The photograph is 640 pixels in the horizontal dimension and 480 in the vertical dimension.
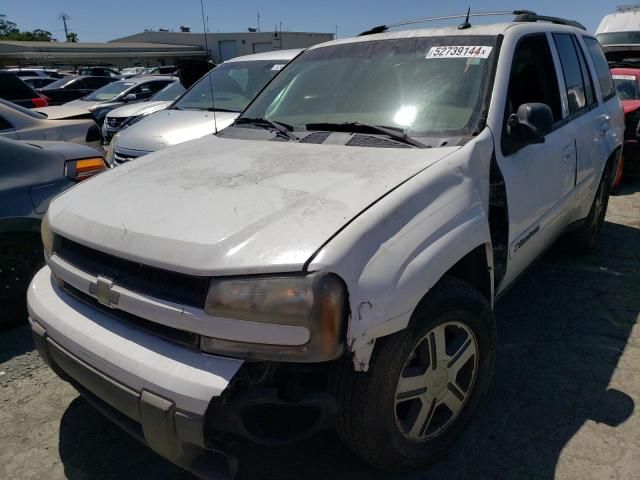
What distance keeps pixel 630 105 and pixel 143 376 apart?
736 cm

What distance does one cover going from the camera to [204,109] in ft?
21.7

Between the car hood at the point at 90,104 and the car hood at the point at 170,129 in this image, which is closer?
the car hood at the point at 170,129

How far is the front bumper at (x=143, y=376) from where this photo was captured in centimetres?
165

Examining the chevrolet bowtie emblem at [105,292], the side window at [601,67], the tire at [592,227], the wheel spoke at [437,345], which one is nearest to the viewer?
the chevrolet bowtie emblem at [105,292]

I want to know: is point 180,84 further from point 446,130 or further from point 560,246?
point 446,130

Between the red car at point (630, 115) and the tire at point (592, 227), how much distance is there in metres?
2.25

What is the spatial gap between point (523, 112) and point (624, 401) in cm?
155

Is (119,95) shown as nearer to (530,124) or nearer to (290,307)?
(530,124)

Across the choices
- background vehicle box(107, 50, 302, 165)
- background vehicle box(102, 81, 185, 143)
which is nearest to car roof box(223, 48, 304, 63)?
background vehicle box(107, 50, 302, 165)

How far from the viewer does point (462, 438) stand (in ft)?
8.02

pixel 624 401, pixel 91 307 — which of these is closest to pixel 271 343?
pixel 91 307

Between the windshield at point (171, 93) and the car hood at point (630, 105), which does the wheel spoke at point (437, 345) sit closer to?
the car hood at point (630, 105)

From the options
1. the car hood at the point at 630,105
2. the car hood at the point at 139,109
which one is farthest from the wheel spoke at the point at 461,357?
the car hood at the point at 139,109

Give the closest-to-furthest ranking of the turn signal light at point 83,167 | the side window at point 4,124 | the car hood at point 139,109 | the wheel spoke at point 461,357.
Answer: the wheel spoke at point 461,357 < the turn signal light at point 83,167 < the side window at point 4,124 < the car hood at point 139,109
